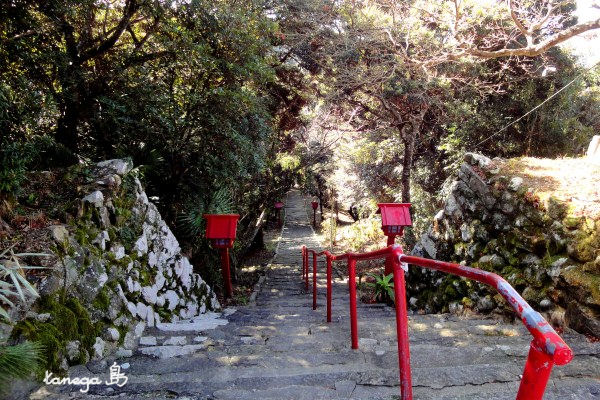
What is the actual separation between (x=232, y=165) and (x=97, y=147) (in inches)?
83.0

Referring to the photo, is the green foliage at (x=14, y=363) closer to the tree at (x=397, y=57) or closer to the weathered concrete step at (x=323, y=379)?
the weathered concrete step at (x=323, y=379)

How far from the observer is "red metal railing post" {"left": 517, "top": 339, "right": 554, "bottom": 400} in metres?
0.88

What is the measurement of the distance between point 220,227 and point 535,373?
5.08 m

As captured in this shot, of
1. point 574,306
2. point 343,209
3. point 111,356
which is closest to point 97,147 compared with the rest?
point 111,356

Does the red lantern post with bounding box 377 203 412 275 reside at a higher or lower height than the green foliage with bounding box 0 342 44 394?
higher

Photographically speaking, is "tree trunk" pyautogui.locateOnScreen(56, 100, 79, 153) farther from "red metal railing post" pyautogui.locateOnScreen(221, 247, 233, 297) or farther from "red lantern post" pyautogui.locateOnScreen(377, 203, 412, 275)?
"red lantern post" pyautogui.locateOnScreen(377, 203, 412, 275)

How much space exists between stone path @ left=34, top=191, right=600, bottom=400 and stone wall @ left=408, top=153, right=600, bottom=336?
381mm

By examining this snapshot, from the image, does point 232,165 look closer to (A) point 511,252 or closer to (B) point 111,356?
(B) point 111,356

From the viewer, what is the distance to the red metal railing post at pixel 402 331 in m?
1.64

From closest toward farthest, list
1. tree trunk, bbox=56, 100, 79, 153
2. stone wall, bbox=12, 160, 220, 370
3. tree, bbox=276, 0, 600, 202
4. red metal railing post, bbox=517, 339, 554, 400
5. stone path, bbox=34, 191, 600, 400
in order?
red metal railing post, bbox=517, 339, 554, 400 < stone path, bbox=34, 191, 600, 400 < stone wall, bbox=12, 160, 220, 370 < tree trunk, bbox=56, 100, 79, 153 < tree, bbox=276, 0, 600, 202

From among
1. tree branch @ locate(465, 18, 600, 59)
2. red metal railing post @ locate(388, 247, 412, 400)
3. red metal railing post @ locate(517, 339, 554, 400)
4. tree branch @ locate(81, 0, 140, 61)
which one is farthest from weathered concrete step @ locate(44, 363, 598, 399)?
tree branch @ locate(81, 0, 140, 61)

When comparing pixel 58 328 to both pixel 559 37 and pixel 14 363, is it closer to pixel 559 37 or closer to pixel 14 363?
pixel 14 363

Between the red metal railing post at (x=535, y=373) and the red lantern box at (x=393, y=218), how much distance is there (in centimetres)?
Result: 474

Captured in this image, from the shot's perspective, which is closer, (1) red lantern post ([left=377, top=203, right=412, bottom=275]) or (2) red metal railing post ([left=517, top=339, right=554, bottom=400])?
(2) red metal railing post ([left=517, top=339, right=554, bottom=400])
